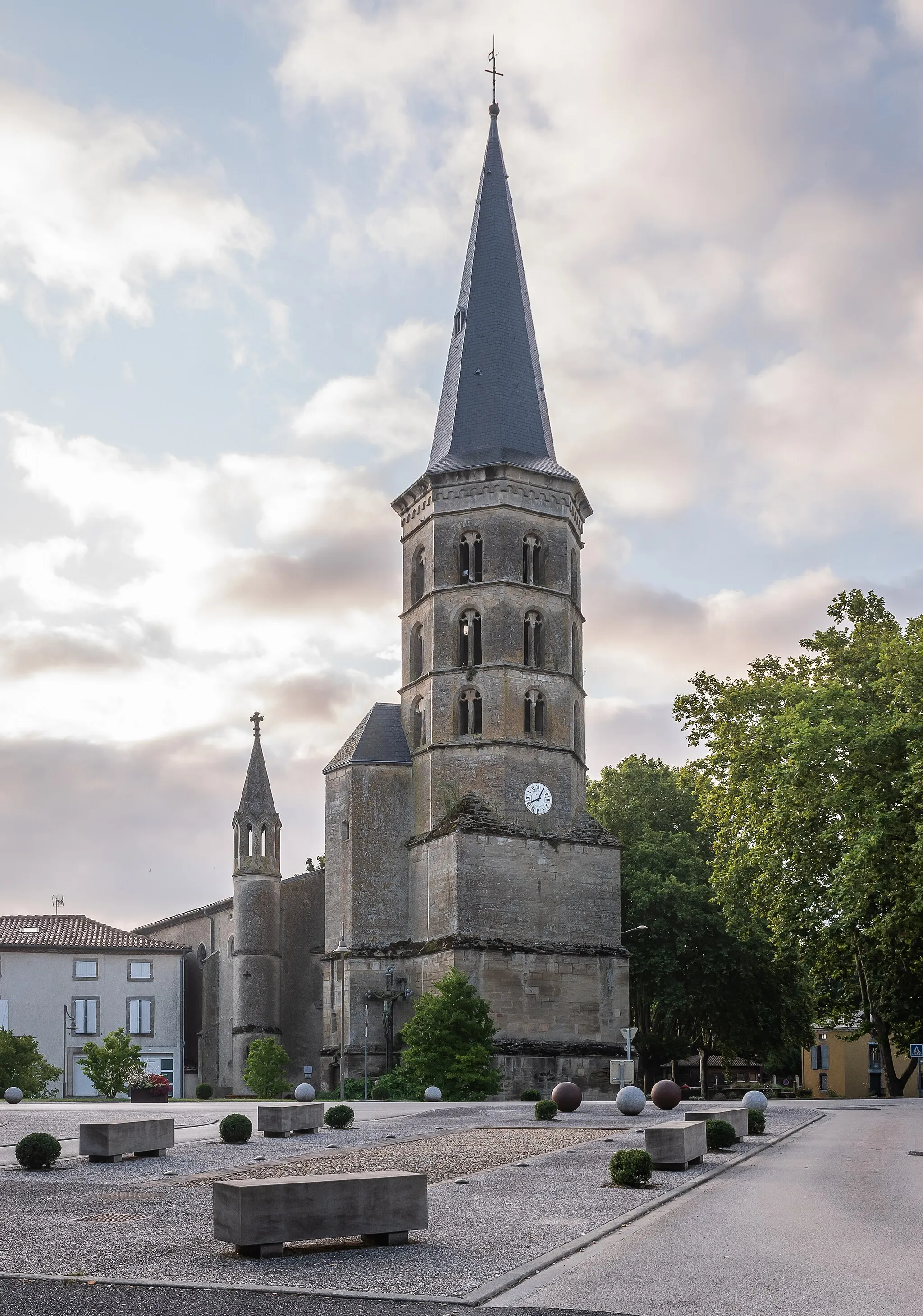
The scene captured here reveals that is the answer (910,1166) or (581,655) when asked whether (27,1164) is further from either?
(581,655)

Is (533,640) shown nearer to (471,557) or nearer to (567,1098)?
(471,557)

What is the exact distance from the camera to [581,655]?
59938 mm

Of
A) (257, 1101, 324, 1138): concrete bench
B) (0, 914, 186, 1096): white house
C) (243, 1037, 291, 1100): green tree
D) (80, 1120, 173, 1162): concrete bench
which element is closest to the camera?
(80, 1120, 173, 1162): concrete bench

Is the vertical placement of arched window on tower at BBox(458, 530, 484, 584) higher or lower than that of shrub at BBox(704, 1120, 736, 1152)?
higher

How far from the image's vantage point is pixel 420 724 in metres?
58.0

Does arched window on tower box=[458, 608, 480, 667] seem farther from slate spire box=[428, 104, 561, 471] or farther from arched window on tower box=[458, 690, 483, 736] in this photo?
slate spire box=[428, 104, 561, 471]

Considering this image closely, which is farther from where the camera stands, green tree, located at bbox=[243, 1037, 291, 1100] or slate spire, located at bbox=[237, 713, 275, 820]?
slate spire, located at bbox=[237, 713, 275, 820]

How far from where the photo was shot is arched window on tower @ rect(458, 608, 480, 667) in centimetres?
5744

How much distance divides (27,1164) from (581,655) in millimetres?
43394

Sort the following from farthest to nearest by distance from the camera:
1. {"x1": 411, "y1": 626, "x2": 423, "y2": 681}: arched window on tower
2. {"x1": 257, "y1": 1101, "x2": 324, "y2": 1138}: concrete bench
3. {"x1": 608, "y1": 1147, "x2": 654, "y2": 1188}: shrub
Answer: {"x1": 411, "y1": 626, "x2": 423, "y2": 681}: arched window on tower < {"x1": 257, "y1": 1101, "x2": 324, "y2": 1138}: concrete bench < {"x1": 608, "y1": 1147, "x2": 654, "y2": 1188}: shrub

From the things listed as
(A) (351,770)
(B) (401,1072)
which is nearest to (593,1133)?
(B) (401,1072)

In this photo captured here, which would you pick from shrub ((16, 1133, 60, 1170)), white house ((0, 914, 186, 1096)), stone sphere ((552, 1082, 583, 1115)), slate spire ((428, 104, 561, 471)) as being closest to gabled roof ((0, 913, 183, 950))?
white house ((0, 914, 186, 1096))

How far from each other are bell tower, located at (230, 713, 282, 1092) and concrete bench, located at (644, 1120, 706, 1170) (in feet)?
138

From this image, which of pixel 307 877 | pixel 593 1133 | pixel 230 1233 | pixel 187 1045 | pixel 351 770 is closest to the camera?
pixel 230 1233
